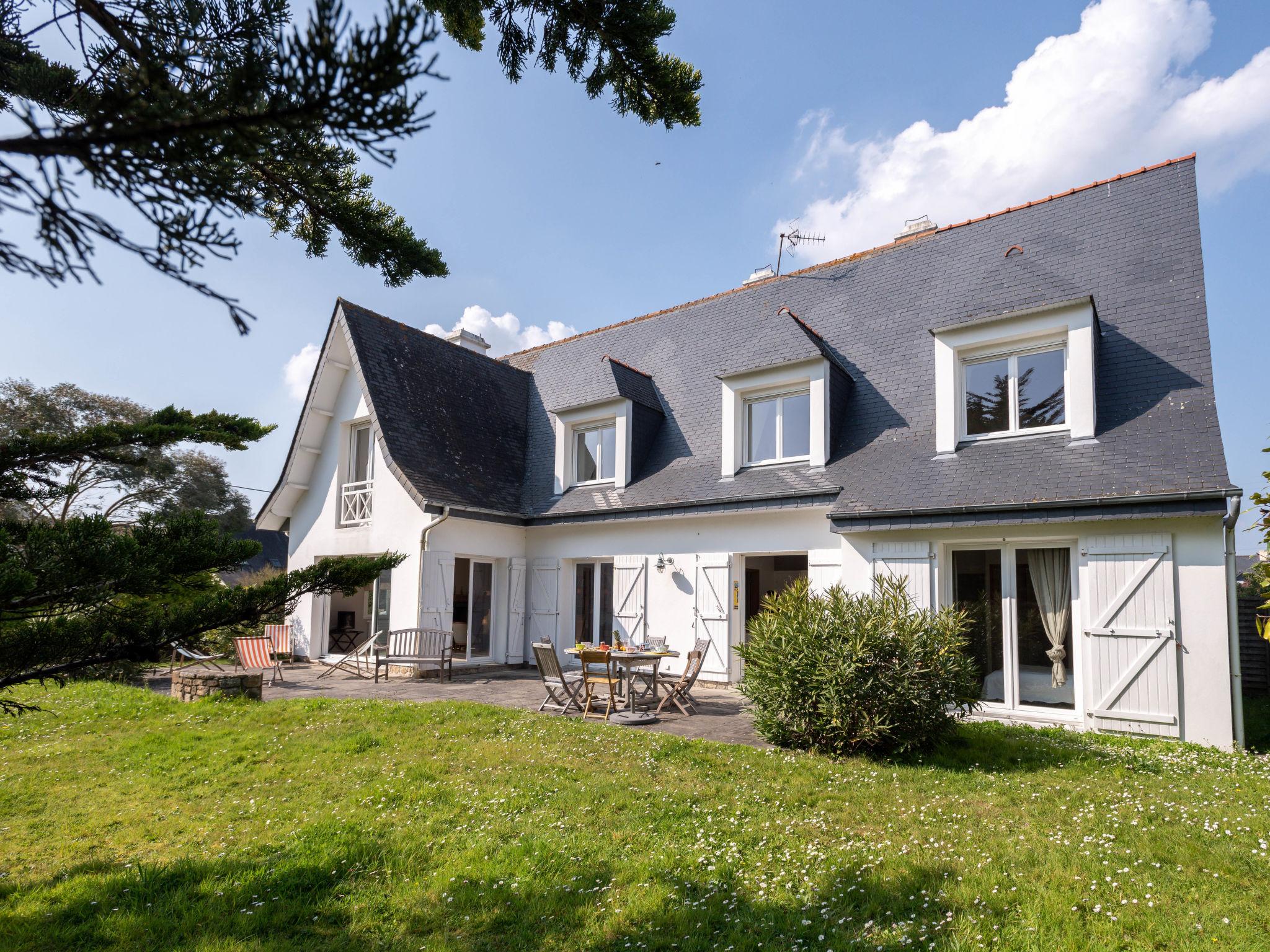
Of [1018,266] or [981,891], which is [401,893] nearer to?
[981,891]

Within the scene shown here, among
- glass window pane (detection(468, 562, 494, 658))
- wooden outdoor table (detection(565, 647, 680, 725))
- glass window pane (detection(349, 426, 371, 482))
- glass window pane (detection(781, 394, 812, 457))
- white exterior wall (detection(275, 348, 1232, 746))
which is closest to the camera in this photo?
white exterior wall (detection(275, 348, 1232, 746))

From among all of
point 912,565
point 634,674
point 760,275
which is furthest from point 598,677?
point 760,275

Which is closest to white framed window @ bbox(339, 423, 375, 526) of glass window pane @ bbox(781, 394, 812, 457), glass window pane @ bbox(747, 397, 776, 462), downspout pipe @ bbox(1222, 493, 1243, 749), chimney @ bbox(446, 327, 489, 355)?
chimney @ bbox(446, 327, 489, 355)

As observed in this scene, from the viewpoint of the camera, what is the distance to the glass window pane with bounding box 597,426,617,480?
1454cm

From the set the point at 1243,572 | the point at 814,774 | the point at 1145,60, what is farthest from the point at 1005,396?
the point at 814,774

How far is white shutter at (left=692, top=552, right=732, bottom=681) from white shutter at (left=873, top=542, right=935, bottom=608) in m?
2.76

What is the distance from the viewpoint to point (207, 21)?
2.69 meters

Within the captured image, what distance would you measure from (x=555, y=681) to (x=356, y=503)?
7114 mm

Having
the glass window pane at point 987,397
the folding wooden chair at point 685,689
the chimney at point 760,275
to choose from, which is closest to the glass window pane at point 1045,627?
the glass window pane at point 987,397

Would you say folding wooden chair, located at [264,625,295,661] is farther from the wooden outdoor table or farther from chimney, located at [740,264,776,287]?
chimney, located at [740,264,776,287]

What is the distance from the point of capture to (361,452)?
15.2 m

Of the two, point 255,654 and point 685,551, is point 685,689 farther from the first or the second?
Result: point 255,654

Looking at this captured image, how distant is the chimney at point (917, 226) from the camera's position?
13.8 metres

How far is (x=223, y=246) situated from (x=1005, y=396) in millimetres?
10431
